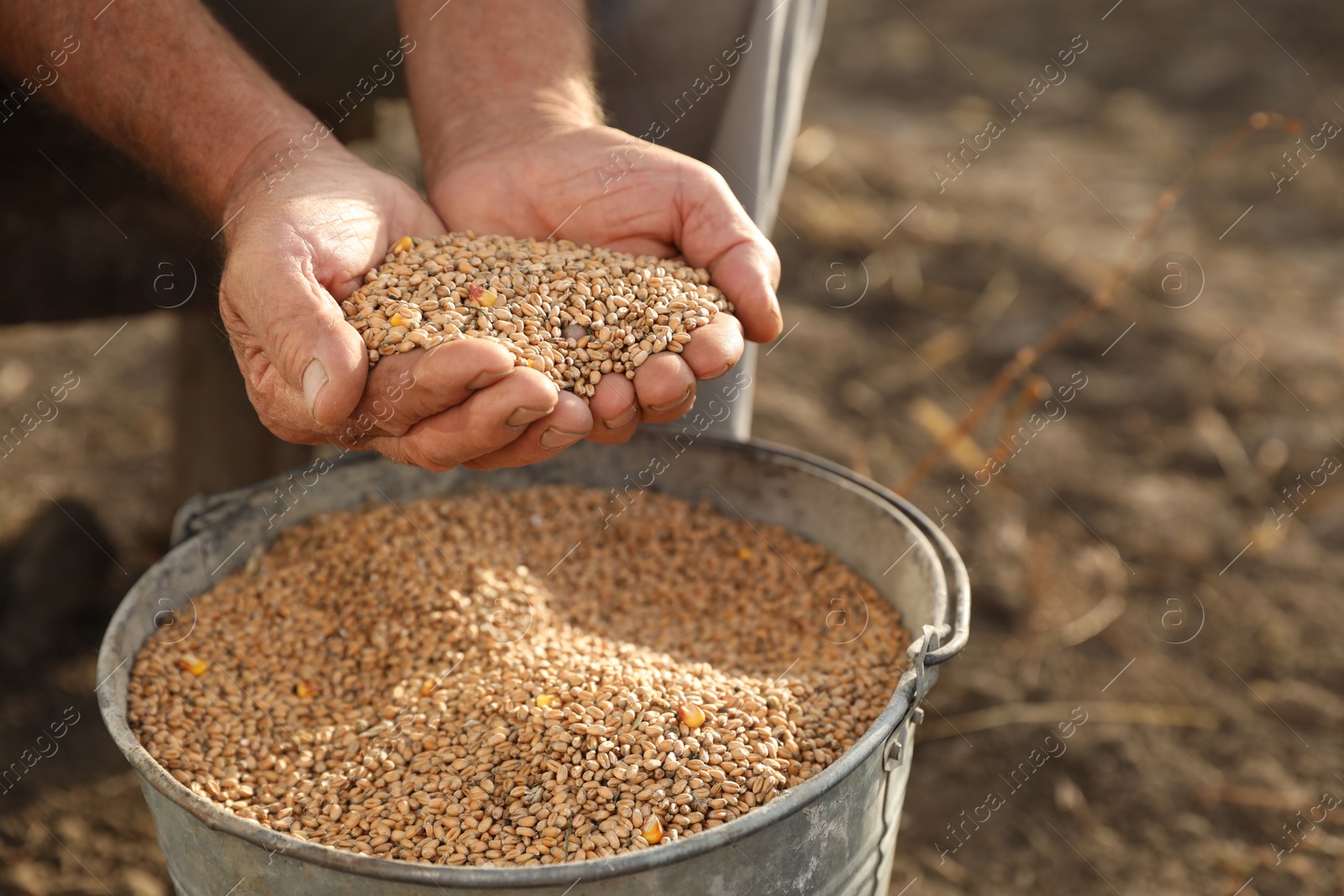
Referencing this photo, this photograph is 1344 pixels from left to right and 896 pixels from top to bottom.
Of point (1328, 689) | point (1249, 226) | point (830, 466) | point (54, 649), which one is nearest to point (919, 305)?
point (1249, 226)

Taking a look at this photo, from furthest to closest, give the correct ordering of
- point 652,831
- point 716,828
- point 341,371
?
point 341,371 → point 652,831 → point 716,828

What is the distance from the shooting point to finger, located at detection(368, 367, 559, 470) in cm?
158

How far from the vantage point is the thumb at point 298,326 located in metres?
1.57

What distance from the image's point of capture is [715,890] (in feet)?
4.53

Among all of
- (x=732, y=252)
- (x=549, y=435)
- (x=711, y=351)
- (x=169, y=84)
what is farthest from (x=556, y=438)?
(x=169, y=84)

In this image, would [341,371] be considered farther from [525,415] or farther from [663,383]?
[663,383]

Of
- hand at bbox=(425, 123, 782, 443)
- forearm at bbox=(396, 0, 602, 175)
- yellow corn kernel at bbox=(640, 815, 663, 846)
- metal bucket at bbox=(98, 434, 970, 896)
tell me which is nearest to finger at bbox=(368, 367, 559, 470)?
hand at bbox=(425, 123, 782, 443)

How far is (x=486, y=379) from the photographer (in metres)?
1.59

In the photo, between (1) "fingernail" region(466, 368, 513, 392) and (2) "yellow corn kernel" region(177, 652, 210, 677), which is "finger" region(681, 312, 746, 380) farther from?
(2) "yellow corn kernel" region(177, 652, 210, 677)

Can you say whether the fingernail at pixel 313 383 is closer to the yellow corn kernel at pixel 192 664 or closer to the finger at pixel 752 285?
the yellow corn kernel at pixel 192 664

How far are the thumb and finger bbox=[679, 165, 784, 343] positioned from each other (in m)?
0.68

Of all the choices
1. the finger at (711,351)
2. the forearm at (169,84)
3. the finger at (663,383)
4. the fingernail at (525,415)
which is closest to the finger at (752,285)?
the finger at (711,351)

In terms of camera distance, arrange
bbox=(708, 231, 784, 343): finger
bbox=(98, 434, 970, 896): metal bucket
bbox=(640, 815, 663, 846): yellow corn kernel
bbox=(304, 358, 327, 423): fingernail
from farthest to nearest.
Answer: bbox=(708, 231, 784, 343): finger
bbox=(304, 358, 327, 423): fingernail
bbox=(640, 815, 663, 846): yellow corn kernel
bbox=(98, 434, 970, 896): metal bucket

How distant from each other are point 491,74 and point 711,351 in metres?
0.92
